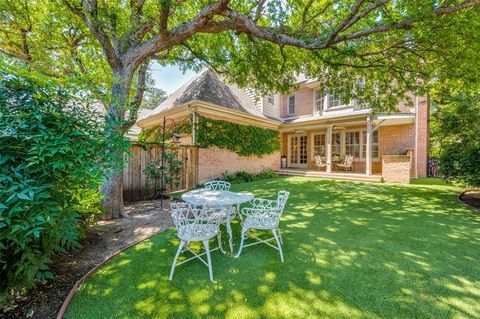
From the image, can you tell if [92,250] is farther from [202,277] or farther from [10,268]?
[202,277]

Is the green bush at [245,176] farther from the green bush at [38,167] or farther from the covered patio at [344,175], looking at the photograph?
the green bush at [38,167]

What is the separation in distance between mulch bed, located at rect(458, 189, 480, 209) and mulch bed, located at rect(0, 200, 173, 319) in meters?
8.62

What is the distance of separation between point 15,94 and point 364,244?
5160mm

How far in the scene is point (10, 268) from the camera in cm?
206

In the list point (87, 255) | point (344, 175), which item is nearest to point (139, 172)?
point (87, 255)

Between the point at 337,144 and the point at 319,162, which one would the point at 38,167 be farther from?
the point at 337,144

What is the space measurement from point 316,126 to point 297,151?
320cm

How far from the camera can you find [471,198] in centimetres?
680

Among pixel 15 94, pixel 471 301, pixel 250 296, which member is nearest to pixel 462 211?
pixel 471 301

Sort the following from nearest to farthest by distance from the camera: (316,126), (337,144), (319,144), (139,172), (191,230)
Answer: (191,230) → (139,172) → (316,126) → (337,144) → (319,144)

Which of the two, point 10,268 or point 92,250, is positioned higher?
point 10,268

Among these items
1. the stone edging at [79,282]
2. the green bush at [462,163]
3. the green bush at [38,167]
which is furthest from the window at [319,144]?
the green bush at [38,167]

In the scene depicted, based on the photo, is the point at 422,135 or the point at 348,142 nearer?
the point at 422,135

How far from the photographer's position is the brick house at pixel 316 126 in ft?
32.1
